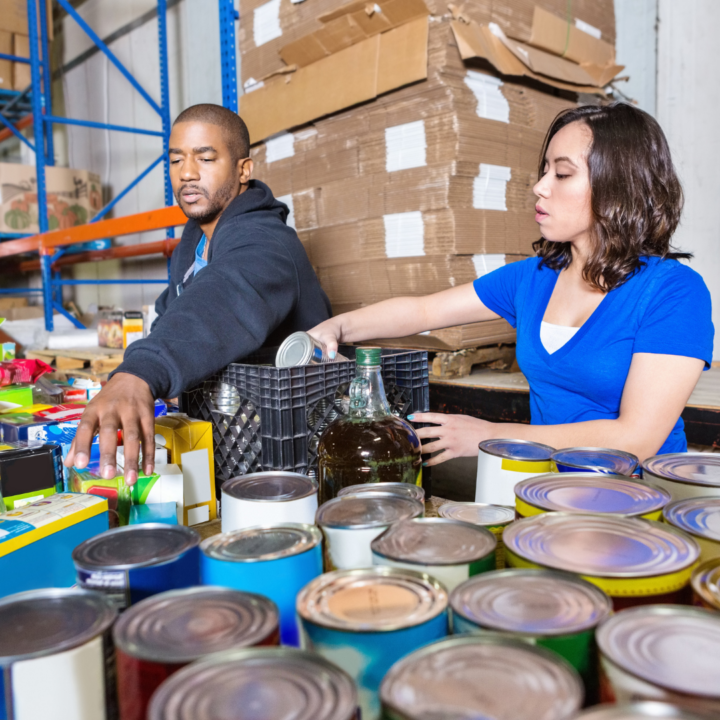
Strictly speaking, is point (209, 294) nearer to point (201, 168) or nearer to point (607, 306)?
point (201, 168)

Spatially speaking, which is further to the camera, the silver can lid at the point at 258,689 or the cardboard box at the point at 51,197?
the cardboard box at the point at 51,197

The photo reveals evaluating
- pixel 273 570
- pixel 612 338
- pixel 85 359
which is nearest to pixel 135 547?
pixel 273 570

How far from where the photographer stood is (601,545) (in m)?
0.56

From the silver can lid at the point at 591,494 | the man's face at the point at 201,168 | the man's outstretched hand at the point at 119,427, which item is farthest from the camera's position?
the man's face at the point at 201,168

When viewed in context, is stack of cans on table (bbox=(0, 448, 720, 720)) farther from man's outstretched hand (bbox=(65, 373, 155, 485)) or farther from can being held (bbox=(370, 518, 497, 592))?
man's outstretched hand (bbox=(65, 373, 155, 485))

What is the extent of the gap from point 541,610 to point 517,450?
429 mm

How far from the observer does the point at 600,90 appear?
2.90 metres

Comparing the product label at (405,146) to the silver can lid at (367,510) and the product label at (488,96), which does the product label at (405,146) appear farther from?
the silver can lid at (367,510)

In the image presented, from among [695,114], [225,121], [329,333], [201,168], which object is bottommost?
[329,333]

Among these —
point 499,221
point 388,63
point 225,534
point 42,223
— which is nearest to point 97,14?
point 42,223

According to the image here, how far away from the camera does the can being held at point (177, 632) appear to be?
42 centimetres

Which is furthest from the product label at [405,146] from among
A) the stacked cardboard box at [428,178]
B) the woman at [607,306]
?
the woman at [607,306]

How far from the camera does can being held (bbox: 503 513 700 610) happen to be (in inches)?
19.2

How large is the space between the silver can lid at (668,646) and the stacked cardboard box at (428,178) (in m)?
2.00
